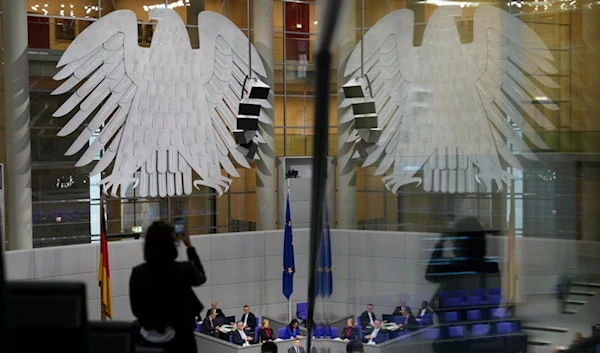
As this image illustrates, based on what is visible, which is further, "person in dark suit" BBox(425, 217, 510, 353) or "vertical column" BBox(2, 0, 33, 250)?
"vertical column" BBox(2, 0, 33, 250)

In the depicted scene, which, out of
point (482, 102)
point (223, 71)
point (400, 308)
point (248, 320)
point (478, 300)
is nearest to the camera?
point (478, 300)

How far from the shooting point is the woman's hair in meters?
2.30

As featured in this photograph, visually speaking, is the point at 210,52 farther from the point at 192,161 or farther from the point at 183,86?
the point at 192,161

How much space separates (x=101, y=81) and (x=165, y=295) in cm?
1157

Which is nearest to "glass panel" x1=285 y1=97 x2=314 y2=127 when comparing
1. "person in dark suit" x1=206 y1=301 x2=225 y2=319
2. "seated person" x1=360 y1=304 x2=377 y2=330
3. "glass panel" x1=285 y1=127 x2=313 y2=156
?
"glass panel" x1=285 y1=127 x2=313 y2=156

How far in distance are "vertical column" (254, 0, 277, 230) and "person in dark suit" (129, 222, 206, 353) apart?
1304cm

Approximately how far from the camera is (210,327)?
1316 cm

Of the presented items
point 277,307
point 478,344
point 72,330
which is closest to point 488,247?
point 478,344

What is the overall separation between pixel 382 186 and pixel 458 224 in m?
0.87

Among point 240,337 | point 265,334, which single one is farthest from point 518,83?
point 265,334

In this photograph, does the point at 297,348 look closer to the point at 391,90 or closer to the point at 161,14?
the point at 391,90

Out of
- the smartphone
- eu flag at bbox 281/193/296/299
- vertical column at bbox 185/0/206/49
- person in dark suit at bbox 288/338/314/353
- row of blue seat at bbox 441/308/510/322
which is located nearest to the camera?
the smartphone

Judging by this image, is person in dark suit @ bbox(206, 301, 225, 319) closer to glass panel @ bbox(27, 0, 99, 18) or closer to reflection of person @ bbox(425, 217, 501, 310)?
glass panel @ bbox(27, 0, 99, 18)

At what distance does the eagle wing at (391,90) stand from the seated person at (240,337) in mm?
3612
